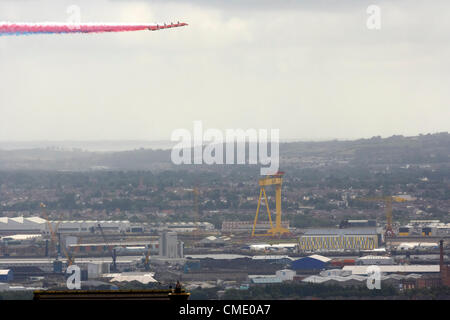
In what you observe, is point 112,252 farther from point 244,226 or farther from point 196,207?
point 196,207

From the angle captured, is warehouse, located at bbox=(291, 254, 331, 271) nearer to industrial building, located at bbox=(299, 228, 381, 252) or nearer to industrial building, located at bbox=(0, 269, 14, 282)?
industrial building, located at bbox=(299, 228, 381, 252)

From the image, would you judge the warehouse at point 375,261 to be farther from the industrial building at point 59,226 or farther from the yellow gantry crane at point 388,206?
the industrial building at point 59,226

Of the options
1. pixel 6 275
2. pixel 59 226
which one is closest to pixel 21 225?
pixel 59 226

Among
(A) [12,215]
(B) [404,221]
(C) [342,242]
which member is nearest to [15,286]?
(C) [342,242]

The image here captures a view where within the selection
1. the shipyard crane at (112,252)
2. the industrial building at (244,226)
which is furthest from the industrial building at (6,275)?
the industrial building at (244,226)

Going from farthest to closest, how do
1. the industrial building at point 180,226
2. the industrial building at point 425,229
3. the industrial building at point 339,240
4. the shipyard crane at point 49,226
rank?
1. the industrial building at point 180,226
2. the industrial building at point 425,229
3. the shipyard crane at point 49,226
4. the industrial building at point 339,240

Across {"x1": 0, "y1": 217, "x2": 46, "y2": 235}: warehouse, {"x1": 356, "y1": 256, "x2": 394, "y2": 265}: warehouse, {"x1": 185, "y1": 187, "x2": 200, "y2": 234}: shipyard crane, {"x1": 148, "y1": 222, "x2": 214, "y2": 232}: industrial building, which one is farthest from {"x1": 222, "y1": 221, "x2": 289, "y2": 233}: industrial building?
{"x1": 356, "y1": 256, "x2": 394, "y2": 265}: warehouse

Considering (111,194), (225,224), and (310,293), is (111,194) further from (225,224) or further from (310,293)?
(310,293)
